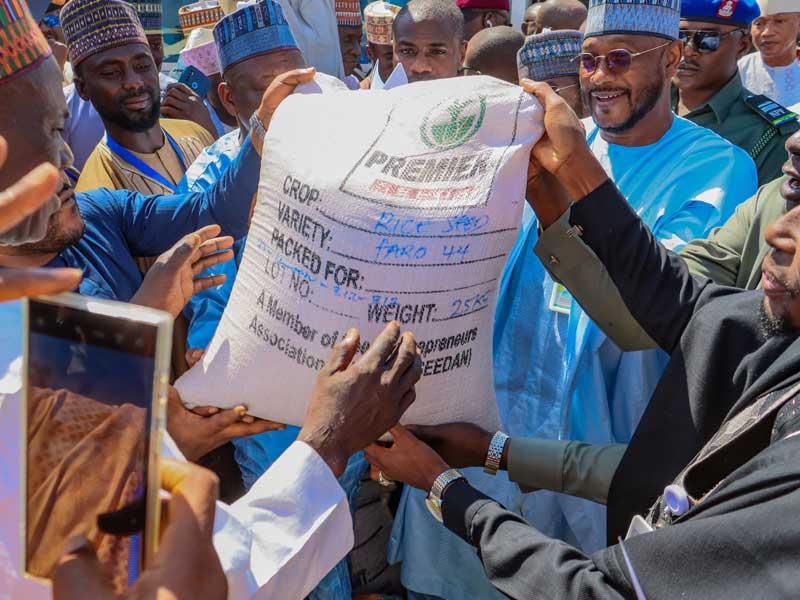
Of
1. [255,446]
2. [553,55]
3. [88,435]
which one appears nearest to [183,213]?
[255,446]

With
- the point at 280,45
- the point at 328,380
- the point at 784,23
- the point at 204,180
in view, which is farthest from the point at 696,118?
the point at 328,380

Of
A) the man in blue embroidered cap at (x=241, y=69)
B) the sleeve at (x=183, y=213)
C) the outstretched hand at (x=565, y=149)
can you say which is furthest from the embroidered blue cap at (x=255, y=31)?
the outstretched hand at (x=565, y=149)

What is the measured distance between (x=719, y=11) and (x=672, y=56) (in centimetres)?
118

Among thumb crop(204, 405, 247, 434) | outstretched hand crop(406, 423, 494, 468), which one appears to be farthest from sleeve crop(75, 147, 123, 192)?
outstretched hand crop(406, 423, 494, 468)

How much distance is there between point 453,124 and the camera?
1632 mm

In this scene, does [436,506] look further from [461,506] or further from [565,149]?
[565,149]

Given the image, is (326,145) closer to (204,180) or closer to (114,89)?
(204,180)

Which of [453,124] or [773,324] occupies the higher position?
[453,124]

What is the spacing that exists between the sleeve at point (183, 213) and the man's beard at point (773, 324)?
1.28 m

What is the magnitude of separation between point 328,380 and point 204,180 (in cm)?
150

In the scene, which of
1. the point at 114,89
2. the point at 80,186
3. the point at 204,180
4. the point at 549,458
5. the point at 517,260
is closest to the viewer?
the point at 549,458

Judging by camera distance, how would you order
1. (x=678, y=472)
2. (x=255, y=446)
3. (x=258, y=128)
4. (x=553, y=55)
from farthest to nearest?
(x=553, y=55), (x=255, y=446), (x=258, y=128), (x=678, y=472)

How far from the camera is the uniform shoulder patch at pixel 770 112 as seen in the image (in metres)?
3.40

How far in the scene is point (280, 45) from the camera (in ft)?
Answer: 9.97
